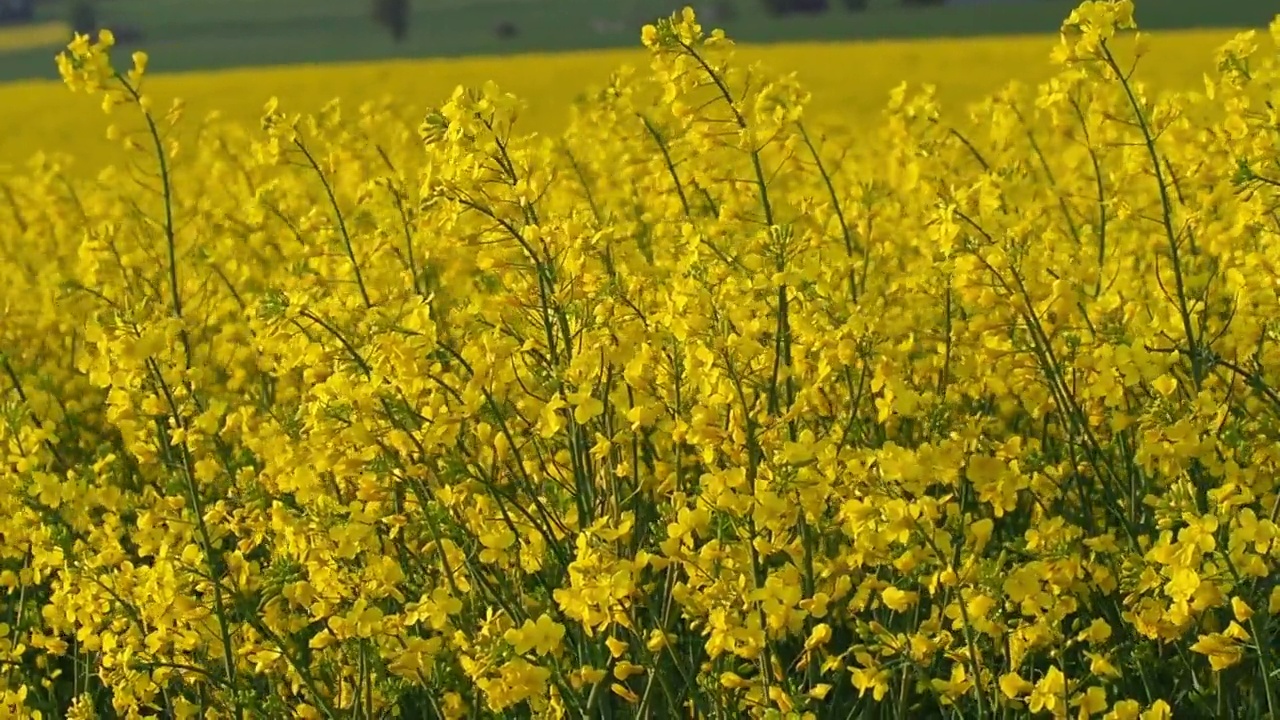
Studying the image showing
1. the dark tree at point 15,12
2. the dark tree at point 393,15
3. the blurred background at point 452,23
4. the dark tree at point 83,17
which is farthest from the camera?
the dark tree at point 15,12

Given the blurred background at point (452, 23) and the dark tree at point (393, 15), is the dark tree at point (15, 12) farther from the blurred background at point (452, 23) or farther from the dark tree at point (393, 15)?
the dark tree at point (393, 15)

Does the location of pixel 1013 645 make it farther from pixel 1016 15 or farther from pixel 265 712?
pixel 1016 15

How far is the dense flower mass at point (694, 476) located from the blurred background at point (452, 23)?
108ft

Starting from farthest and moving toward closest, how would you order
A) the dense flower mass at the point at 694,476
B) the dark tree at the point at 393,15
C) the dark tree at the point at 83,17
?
the dark tree at the point at 83,17
the dark tree at the point at 393,15
the dense flower mass at the point at 694,476

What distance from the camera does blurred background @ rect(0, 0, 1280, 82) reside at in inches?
1553

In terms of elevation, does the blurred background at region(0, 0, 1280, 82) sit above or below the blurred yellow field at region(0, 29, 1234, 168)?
above

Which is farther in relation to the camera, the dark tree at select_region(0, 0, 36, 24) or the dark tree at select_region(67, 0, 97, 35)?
the dark tree at select_region(0, 0, 36, 24)

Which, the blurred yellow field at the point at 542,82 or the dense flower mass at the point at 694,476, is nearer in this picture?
the dense flower mass at the point at 694,476

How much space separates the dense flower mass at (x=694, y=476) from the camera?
2.64 meters

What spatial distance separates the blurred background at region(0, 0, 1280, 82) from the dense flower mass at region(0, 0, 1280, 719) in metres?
32.9

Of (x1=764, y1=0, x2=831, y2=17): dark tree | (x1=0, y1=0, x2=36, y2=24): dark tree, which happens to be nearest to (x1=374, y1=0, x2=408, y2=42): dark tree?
(x1=764, y1=0, x2=831, y2=17): dark tree

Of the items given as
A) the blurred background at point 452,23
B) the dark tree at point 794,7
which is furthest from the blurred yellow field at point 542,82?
the dark tree at point 794,7

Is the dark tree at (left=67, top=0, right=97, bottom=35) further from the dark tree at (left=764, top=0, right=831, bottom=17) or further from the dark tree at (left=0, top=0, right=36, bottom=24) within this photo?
the dark tree at (left=764, top=0, right=831, bottom=17)

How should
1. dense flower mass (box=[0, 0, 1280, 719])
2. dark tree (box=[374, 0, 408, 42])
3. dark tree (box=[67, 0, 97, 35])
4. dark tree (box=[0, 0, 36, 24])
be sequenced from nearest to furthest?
1. dense flower mass (box=[0, 0, 1280, 719])
2. dark tree (box=[374, 0, 408, 42])
3. dark tree (box=[67, 0, 97, 35])
4. dark tree (box=[0, 0, 36, 24])
